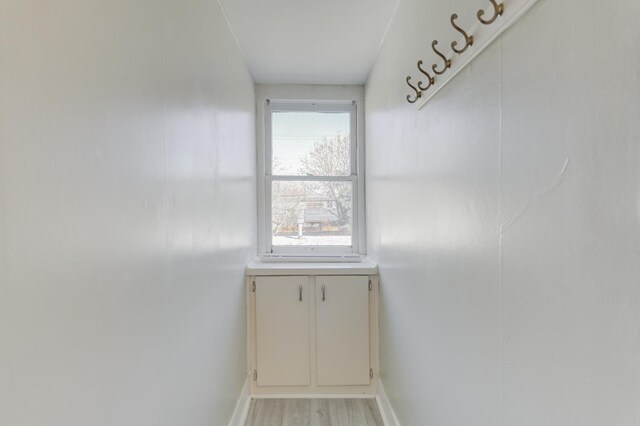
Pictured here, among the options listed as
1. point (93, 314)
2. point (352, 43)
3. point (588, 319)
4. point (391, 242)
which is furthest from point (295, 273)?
point (588, 319)

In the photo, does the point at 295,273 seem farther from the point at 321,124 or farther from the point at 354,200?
the point at 321,124

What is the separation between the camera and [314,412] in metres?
2.36

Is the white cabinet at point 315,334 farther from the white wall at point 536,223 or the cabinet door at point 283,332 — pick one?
the white wall at point 536,223

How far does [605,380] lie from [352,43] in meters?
2.20

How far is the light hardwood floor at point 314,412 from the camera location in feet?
7.36

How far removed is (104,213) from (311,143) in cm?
244

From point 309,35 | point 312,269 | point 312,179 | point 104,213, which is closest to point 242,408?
point 312,269

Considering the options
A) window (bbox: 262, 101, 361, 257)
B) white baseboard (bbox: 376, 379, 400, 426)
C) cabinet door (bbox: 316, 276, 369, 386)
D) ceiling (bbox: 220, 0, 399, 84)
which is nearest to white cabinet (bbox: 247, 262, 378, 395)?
cabinet door (bbox: 316, 276, 369, 386)

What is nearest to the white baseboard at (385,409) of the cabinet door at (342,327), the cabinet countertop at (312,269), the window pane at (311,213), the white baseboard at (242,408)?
the cabinet door at (342,327)

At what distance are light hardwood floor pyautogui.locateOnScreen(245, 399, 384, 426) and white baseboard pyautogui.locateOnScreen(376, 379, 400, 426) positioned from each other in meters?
0.04

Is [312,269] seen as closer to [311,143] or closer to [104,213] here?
[311,143]

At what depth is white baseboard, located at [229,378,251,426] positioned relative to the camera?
2.08 meters

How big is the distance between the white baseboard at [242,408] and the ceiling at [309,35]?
2207 mm

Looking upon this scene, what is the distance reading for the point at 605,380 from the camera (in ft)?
1.92
